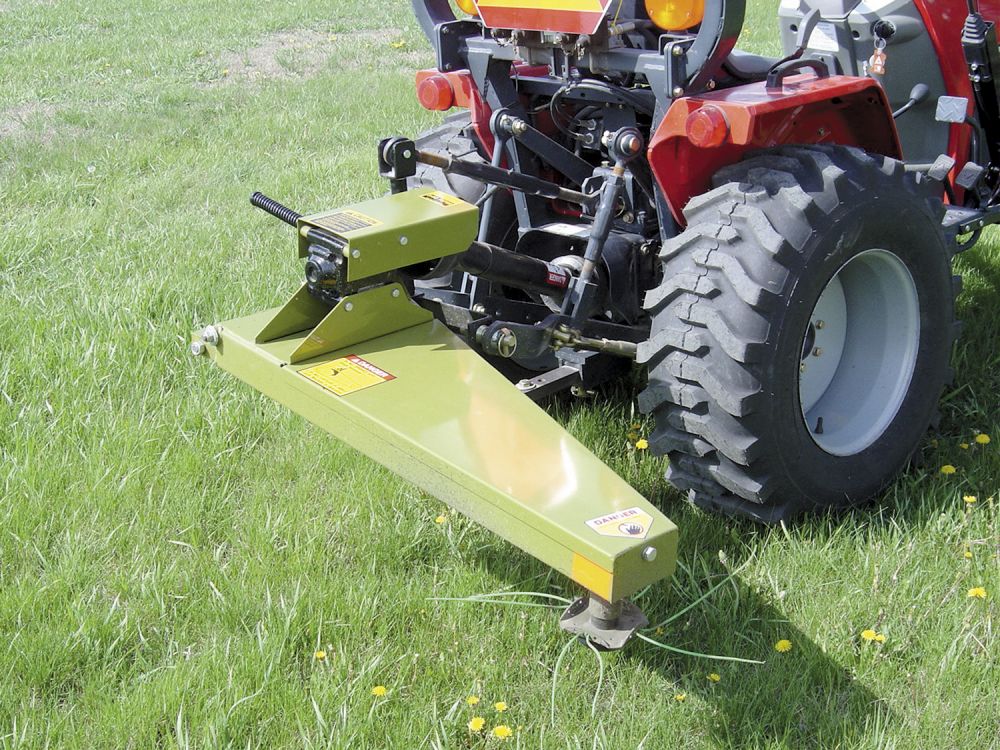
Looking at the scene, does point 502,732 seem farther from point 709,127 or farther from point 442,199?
point 709,127

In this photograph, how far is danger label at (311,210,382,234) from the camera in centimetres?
275

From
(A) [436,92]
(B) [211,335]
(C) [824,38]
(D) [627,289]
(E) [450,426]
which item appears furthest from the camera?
(C) [824,38]

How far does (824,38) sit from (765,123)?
1582mm

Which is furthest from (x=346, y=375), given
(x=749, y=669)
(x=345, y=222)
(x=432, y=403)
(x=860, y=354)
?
(x=860, y=354)

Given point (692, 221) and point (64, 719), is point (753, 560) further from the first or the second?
point (64, 719)

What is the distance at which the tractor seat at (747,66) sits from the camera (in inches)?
125

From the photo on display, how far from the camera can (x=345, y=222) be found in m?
2.80

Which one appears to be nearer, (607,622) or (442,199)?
(607,622)

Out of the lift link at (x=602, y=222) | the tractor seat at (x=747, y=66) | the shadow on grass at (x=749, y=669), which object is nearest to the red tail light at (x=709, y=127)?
the lift link at (x=602, y=222)

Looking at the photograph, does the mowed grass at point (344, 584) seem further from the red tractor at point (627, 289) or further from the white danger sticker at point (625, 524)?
the white danger sticker at point (625, 524)

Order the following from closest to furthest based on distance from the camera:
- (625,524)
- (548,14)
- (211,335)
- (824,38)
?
(625,524) → (211,335) → (548,14) → (824,38)

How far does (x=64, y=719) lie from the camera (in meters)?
2.49

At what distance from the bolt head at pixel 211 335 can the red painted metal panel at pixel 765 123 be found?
122cm

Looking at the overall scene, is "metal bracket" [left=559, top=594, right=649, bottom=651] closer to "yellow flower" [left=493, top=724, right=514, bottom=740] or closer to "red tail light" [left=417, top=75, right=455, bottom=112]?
"yellow flower" [left=493, top=724, right=514, bottom=740]
